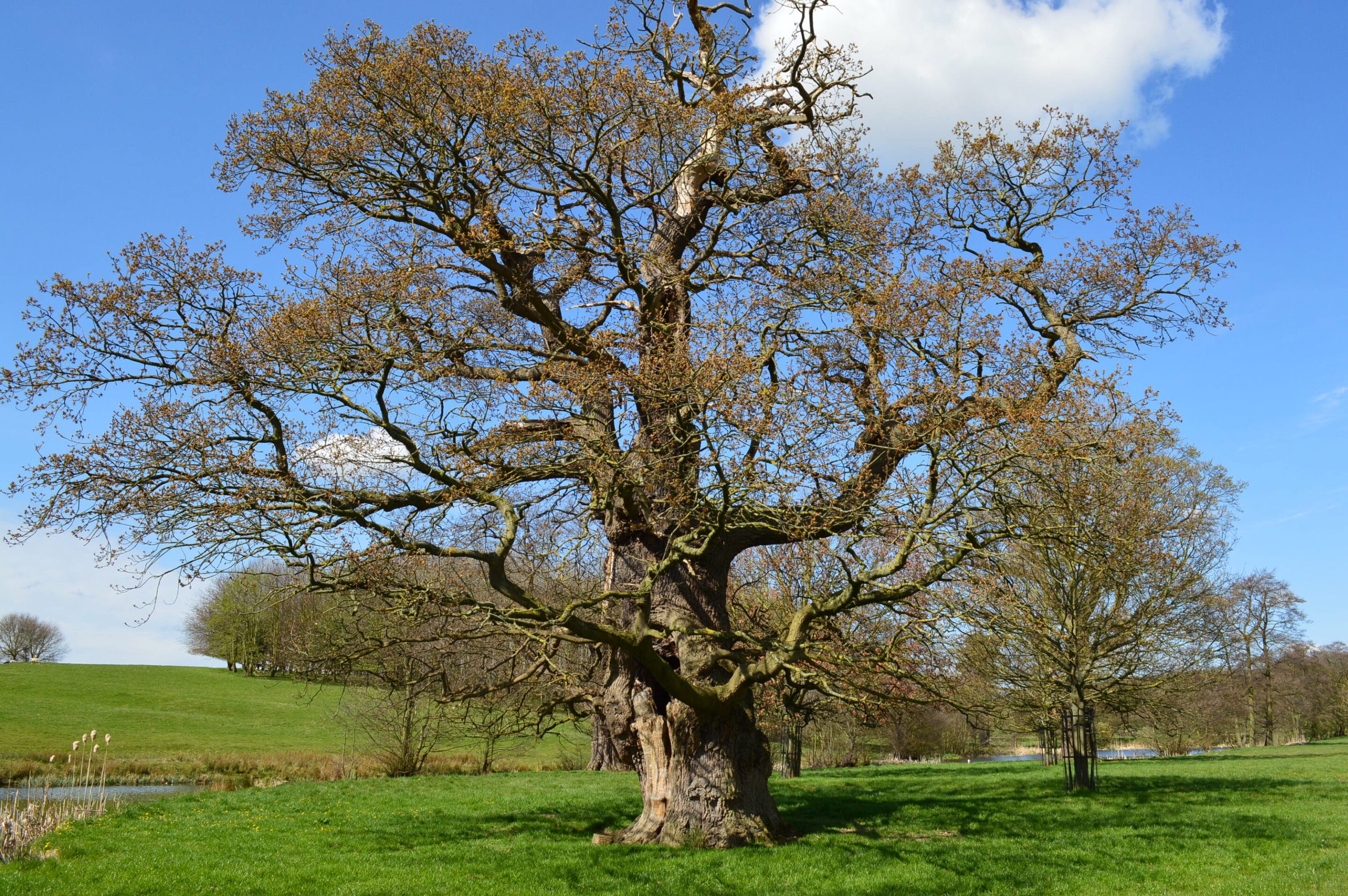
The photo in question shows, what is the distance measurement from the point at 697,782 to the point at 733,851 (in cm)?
110

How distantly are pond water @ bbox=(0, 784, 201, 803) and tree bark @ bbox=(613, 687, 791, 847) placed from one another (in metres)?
10.3

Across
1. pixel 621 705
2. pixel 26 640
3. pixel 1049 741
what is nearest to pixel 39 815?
pixel 621 705

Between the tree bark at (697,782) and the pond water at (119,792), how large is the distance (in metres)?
10.3

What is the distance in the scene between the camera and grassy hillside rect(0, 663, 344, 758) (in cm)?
3424

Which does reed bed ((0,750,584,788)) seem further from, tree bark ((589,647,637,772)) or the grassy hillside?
tree bark ((589,647,637,772))

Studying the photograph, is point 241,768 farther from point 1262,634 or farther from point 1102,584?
point 1262,634

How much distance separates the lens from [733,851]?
1113 centimetres

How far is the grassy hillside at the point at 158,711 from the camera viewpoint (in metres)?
34.2

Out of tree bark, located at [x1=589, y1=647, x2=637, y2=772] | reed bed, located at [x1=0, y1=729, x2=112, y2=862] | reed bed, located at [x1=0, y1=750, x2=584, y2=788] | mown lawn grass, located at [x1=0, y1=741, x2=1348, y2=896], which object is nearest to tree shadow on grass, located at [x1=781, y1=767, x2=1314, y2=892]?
mown lawn grass, located at [x1=0, y1=741, x2=1348, y2=896]

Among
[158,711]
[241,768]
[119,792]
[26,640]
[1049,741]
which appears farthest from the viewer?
[26,640]

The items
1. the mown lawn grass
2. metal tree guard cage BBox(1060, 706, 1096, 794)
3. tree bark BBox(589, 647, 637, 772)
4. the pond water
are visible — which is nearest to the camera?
the mown lawn grass

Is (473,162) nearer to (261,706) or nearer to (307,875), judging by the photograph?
(307,875)

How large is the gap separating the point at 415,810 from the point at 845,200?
13431mm

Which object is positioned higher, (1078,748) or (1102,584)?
(1102,584)
